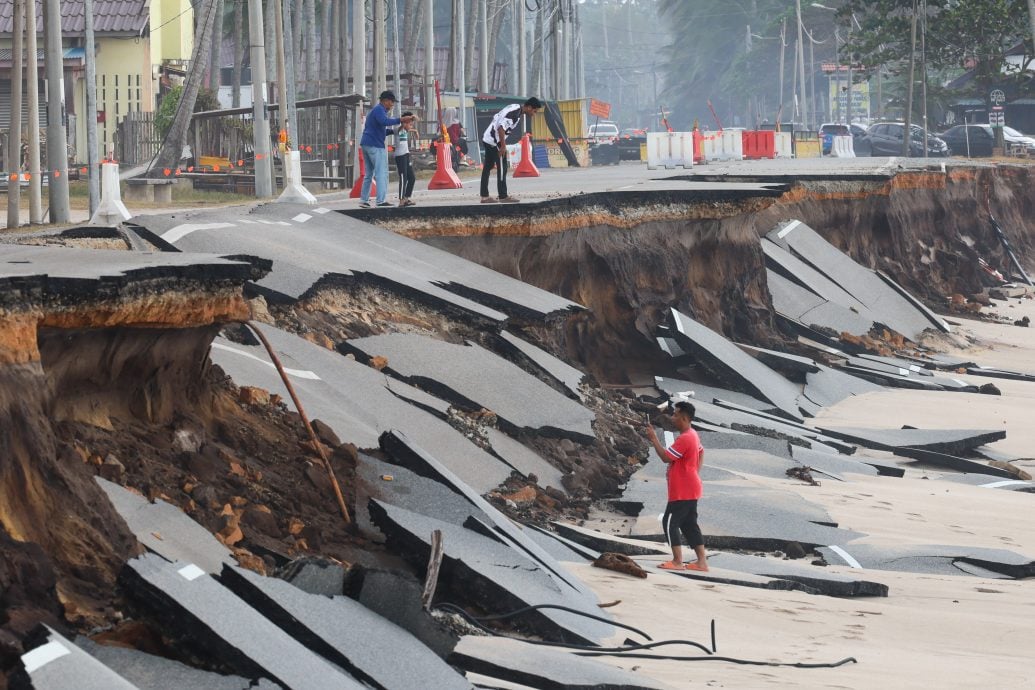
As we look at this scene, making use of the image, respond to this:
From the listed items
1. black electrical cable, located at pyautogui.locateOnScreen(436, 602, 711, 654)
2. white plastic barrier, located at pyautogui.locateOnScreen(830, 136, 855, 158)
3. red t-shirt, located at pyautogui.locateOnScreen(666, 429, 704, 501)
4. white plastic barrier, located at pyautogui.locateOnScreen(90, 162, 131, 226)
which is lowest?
black electrical cable, located at pyautogui.locateOnScreen(436, 602, 711, 654)

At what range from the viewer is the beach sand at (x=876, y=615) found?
7230 millimetres

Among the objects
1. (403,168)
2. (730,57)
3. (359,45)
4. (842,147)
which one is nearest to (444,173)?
(403,168)

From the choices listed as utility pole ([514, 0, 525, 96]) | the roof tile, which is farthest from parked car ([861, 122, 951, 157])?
the roof tile

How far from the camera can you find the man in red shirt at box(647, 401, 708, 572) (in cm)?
966

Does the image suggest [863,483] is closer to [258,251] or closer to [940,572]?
[940,572]

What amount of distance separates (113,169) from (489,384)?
7460 millimetres

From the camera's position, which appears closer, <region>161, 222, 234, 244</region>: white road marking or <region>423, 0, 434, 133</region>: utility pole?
<region>161, 222, 234, 244</region>: white road marking

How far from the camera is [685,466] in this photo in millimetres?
9789

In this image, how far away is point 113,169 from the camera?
1792 centimetres

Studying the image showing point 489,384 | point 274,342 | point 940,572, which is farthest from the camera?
point 489,384

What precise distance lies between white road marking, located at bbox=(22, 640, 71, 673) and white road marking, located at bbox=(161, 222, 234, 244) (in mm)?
8062

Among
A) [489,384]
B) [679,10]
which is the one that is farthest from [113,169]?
[679,10]

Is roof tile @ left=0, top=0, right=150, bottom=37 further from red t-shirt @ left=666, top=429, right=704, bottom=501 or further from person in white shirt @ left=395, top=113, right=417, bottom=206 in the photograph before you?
red t-shirt @ left=666, top=429, right=704, bottom=501

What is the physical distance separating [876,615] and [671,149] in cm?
3049
